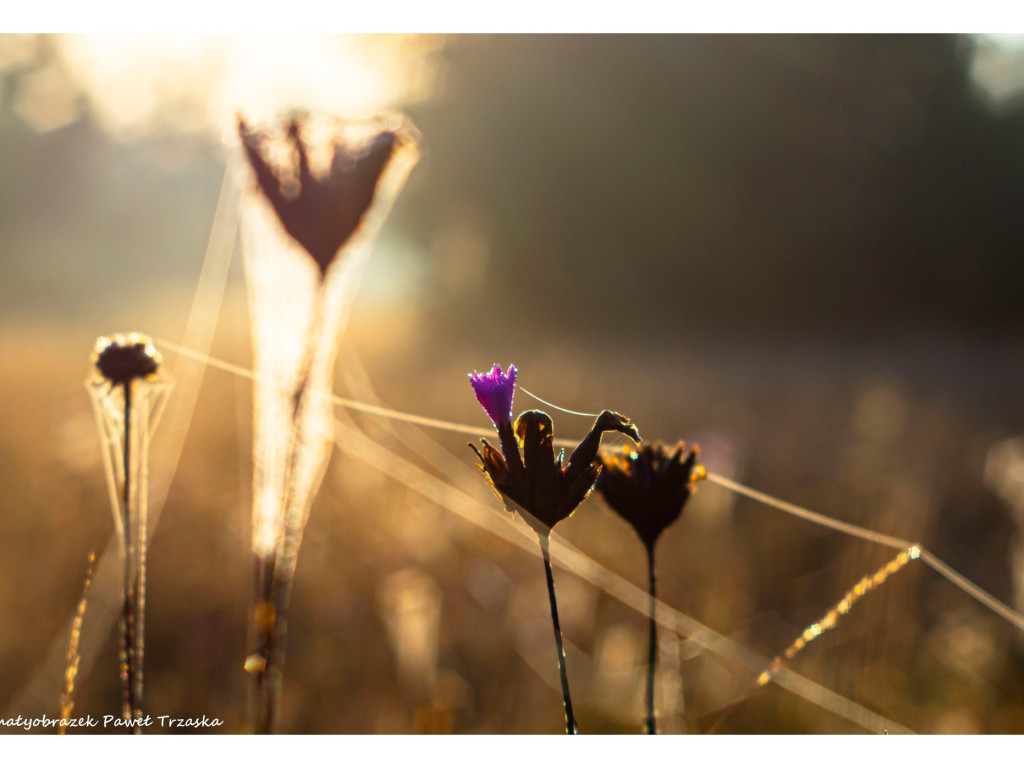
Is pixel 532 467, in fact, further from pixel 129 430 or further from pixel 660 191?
pixel 660 191

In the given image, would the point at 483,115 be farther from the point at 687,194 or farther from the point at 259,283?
the point at 259,283

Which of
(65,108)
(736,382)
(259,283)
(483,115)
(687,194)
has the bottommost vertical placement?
(259,283)

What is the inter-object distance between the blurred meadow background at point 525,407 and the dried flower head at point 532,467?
1.15ft

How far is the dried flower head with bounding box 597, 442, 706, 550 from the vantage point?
2.30 feet

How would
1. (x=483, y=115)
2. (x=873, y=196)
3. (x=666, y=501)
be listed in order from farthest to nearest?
(x=873, y=196) < (x=483, y=115) < (x=666, y=501)

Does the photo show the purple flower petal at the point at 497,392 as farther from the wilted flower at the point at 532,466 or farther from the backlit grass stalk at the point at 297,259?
the backlit grass stalk at the point at 297,259

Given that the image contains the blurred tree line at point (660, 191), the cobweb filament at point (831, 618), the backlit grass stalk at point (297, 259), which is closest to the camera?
the backlit grass stalk at point (297, 259)

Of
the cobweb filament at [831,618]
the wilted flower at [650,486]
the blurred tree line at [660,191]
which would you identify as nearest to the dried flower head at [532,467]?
the wilted flower at [650,486]

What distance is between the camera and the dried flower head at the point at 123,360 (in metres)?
0.67

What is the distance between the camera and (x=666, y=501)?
2.31 ft

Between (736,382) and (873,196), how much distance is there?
203 cm

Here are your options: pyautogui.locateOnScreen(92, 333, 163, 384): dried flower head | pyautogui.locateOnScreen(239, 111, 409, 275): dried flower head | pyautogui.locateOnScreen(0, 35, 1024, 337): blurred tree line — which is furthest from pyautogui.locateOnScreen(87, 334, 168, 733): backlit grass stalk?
pyautogui.locateOnScreen(0, 35, 1024, 337): blurred tree line
